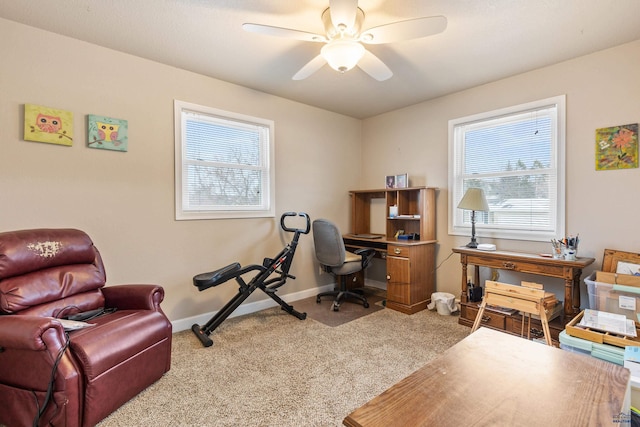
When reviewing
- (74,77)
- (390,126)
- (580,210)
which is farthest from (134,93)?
(580,210)

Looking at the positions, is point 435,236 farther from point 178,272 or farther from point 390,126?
point 178,272

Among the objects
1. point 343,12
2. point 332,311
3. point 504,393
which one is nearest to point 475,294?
point 332,311

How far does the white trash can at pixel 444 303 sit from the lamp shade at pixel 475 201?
3.48 ft

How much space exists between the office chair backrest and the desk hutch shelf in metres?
0.61

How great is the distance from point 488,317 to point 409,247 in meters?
1.02

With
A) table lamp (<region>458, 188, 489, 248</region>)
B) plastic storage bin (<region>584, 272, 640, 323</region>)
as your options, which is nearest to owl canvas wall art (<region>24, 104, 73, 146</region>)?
table lamp (<region>458, 188, 489, 248</region>)

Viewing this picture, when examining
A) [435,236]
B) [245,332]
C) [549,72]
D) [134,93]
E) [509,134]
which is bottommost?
[245,332]

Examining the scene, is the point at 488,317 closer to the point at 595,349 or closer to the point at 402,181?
the point at 595,349

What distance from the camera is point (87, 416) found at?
5.52 feet

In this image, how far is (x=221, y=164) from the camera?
3438 millimetres

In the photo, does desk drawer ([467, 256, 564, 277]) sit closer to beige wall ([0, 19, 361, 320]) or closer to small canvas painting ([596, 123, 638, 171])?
small canvas painting ([596, 123, 638, 171])

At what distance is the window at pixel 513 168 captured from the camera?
119 inches

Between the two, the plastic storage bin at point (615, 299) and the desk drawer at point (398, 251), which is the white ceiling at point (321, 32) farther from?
the plastic storage bin at point (615, 299)

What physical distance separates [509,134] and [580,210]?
3.37 ft
